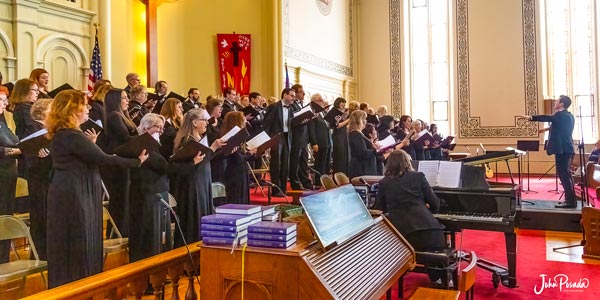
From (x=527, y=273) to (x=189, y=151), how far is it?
3217mm

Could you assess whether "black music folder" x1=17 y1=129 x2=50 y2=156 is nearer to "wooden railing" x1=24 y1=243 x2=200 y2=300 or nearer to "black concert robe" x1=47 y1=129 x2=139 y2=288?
"black concert robe" x1=47 y1=129 x2=139 y2=288

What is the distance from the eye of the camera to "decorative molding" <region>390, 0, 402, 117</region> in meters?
14.4


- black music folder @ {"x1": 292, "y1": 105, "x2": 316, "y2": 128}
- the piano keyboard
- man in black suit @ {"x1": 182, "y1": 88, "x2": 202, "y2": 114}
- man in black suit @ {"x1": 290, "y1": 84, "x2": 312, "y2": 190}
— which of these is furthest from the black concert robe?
man in black suit @ {"x1": 290, "y1": 84, "x2": 312, "y2": 190}

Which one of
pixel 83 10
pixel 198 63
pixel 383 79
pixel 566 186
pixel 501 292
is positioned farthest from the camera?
pixel 383 79

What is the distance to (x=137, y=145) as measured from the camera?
3285 millimetres

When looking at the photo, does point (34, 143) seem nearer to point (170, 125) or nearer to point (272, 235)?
point (170, 125)

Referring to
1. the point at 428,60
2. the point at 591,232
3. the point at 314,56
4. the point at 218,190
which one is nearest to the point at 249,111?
the point at 218,190

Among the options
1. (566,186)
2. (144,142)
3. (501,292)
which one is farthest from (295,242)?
(566,186)

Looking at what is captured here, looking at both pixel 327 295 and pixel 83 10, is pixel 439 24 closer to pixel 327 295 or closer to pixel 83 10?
pixel 83 10

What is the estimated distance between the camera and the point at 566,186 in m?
6.74

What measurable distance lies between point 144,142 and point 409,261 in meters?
1.79

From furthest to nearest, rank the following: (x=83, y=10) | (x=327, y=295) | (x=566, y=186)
Result: (x=83, y=10)
(x=566, y=186)
(x=327, y=295)

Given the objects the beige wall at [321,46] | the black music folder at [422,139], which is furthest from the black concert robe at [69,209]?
the beige wall at [321,46]

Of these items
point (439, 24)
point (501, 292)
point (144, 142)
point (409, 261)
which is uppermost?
point (439, 24)
